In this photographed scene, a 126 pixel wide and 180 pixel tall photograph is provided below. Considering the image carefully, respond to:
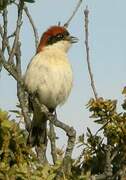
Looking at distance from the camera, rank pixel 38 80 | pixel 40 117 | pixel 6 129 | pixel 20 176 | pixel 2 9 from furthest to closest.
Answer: pixel 40 117
pixel 38 80
pixel 2 9
pixel 6 129
pixel 20 176

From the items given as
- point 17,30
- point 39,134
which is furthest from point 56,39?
point 17,30

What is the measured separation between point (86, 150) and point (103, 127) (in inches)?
9.2

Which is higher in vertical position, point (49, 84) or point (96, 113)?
point (49, 84)

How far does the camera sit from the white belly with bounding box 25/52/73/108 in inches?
284

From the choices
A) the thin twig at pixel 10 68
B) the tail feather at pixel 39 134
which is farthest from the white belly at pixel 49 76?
the thin twig at pixel 10 68

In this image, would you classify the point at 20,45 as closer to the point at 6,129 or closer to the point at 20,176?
the point at 6,129

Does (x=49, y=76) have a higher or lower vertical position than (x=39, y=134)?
higher

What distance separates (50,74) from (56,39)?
3.06 ft

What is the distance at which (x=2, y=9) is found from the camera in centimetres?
479

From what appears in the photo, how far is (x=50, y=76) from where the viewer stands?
7.32 meters

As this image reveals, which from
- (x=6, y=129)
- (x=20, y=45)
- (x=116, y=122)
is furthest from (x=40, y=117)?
(x=6, y=129)

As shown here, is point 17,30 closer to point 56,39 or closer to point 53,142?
point 53,142

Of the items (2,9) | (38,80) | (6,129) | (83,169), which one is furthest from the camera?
(38,80)

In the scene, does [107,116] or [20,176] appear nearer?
[20,176]
